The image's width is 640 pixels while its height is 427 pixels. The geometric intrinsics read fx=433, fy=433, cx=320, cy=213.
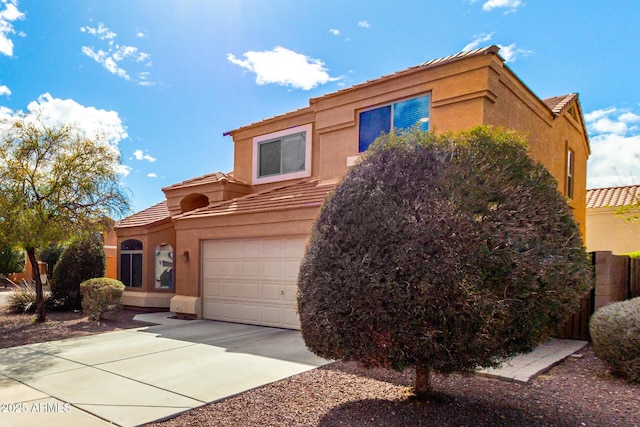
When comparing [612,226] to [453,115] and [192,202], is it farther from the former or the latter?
[192,202]

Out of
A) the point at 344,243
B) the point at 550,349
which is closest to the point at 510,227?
the point at 344,243

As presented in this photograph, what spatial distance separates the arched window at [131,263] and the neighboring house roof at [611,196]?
18732 mm

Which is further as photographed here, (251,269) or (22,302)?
(22,302)

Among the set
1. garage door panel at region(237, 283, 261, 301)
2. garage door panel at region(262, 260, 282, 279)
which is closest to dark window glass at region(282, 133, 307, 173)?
garage door panel at region(262, 260, 282, 279)

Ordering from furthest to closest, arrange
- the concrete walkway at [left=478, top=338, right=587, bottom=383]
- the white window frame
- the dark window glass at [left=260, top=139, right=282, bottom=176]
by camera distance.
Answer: the dark window glass at [left=260, top=139, right=282, bottom=176] < the white window frame < the concrete walkway at [left=478, top=338, right=587, bottom=383]

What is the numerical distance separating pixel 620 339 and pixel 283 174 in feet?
34.1

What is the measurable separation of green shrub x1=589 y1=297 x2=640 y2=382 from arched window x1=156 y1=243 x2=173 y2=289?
12258mm

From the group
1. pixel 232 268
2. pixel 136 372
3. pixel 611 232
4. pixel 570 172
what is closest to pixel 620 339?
pixel 136 372

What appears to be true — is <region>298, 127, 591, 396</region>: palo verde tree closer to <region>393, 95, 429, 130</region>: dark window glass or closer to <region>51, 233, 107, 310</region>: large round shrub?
<region>393, 95, 429, 130</region>: dark window glass

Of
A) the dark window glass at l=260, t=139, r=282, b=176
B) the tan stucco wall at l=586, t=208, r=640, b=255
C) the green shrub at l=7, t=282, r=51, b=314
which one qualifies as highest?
the dark window glass at l=260, t=139, r=282, b=176

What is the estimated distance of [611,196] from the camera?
19.7 m

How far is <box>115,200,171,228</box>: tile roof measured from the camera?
15.5 meters

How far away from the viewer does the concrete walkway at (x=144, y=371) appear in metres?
5.21

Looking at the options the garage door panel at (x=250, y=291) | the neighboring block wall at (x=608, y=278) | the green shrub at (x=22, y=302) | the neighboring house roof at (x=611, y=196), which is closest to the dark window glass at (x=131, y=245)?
the green shrub at (x=22, y=302)
